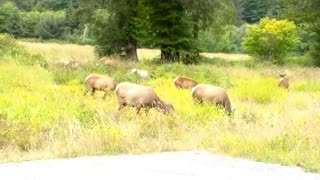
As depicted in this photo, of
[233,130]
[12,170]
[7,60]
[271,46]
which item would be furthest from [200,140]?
[271,46]

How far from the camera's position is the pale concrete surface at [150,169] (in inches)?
315

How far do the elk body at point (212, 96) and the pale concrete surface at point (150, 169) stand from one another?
5197 millimetres

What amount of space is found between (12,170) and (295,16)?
3706 centimetres

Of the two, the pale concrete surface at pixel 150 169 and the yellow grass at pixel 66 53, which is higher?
the pale concrete surface at pixel 150 169

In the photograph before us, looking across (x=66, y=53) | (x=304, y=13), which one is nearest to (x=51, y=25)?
(x=66, y=53)

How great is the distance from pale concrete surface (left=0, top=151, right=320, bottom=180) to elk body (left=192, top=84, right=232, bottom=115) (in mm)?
5197

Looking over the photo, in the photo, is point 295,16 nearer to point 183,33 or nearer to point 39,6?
point 183,33

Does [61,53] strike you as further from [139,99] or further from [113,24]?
[139,99]

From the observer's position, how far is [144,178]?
7922mm

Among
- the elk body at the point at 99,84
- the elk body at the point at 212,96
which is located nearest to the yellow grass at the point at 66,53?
the elk body at the point at 99,84

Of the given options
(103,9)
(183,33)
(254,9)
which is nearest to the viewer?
(183,33)

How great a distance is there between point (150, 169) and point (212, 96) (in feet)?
22.2

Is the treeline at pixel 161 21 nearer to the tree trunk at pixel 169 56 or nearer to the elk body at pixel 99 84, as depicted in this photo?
the tree trunk at pixel 169 56

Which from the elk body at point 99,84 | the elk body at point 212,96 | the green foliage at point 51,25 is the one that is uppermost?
the elk body at point 212,96
